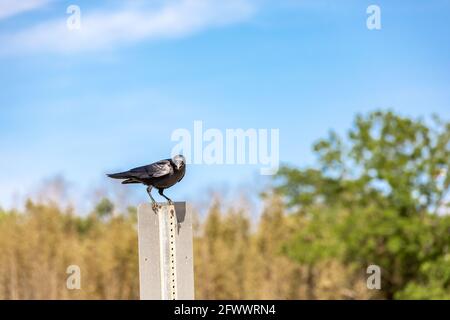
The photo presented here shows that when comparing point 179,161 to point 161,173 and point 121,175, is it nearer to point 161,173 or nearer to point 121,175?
point 161,173

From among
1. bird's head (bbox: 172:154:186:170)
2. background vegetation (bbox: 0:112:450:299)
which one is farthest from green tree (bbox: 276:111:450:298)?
bird's head (bbox: 172:154:186:170)

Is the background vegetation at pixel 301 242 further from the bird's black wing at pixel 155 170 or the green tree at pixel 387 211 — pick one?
the bird's black wing at pixel 155 170

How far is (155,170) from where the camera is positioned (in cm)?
622

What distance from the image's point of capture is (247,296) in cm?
2100

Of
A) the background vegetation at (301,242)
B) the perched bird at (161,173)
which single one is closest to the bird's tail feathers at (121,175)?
the perched bird at (161,173)

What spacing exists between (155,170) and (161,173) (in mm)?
56

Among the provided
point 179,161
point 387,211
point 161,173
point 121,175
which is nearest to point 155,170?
point 161,173

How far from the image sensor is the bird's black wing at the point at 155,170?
6.21 meters

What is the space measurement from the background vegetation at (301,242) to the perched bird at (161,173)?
48.7ft

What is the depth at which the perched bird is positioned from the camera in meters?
6.21

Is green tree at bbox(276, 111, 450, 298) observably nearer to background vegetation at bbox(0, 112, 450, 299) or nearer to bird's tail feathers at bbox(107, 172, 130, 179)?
background vegetation at bbox(0, 112, 450, 299)

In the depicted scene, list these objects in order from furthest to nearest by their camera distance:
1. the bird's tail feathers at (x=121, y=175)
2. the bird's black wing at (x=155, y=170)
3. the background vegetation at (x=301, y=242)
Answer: the background vegetation at (x=301, y=242) < the bird's tail feathers at (x=121, y=175) < the bird's black wing at (x=155, y=170)

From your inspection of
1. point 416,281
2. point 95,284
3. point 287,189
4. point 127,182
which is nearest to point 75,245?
point 95,284
